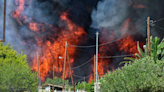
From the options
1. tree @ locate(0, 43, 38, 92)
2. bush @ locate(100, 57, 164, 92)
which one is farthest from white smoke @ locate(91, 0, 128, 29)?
bush @ locate(100, 57, 164, 92)

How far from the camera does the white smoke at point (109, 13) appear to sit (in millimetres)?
88719

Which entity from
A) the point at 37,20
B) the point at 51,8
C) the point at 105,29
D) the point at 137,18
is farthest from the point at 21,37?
the point at 137,18

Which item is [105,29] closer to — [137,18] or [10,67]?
[137,18]

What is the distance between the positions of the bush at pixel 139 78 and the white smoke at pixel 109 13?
72.6 metres

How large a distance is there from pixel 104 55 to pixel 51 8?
28.8 metres

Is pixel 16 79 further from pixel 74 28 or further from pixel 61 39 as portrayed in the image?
pixel 74 28

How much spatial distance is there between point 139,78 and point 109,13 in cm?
7578

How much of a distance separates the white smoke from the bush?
72.6 metres

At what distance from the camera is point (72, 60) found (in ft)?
300

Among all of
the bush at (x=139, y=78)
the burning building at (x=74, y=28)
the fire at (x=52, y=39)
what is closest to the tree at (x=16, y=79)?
the bush at (x=139, y=78)

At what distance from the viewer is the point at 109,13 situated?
90000 mm

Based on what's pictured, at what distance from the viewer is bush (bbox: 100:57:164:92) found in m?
15.9

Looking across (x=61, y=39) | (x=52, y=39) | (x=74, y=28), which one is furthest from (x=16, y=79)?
(x=74, y=28)

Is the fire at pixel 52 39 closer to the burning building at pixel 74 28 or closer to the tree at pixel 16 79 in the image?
the burning building at pixel 74 28
